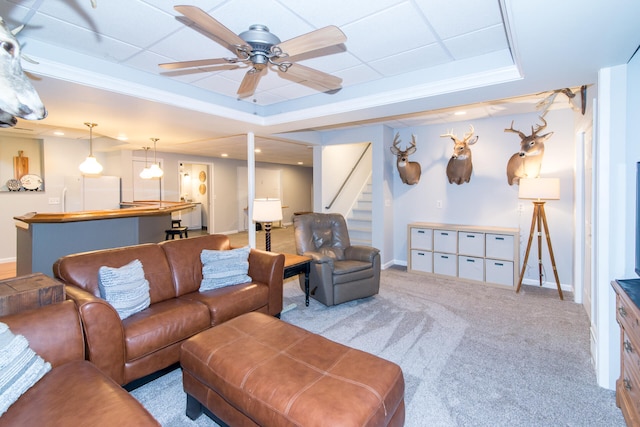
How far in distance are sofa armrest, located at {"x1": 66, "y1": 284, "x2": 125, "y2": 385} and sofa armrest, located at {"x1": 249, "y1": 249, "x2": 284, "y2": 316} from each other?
1.31m

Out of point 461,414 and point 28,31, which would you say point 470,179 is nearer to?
point 461,414

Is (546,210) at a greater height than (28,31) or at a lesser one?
lesser

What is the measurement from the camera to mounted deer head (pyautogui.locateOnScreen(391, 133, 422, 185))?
16.8 feet

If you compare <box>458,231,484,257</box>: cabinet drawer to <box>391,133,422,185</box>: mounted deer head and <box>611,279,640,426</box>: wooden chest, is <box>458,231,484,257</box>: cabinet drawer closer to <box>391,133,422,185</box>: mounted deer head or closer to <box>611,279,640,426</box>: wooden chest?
<box>391,133,422,185</box>: mounted deer head

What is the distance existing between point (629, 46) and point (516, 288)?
3115 millimetres

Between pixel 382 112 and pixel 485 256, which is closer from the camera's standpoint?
pixel 382 112

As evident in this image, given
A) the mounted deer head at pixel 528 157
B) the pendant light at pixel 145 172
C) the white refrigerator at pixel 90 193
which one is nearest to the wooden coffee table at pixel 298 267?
the mounted deer head at pixel 528 157

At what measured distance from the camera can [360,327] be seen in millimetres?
3080

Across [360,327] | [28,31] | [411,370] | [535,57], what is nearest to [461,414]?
[411,370]

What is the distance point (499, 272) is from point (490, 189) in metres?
1.26

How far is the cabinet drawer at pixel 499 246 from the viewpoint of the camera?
4.24 meters

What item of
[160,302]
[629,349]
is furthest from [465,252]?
[160,302]

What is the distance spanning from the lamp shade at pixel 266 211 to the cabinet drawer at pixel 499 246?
3.00 metres

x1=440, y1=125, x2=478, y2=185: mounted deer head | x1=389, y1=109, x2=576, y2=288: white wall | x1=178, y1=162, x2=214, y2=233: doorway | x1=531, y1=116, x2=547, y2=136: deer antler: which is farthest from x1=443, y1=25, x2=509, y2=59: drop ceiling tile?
x1=178, y1=162, x2=214, y2=233: doorway
